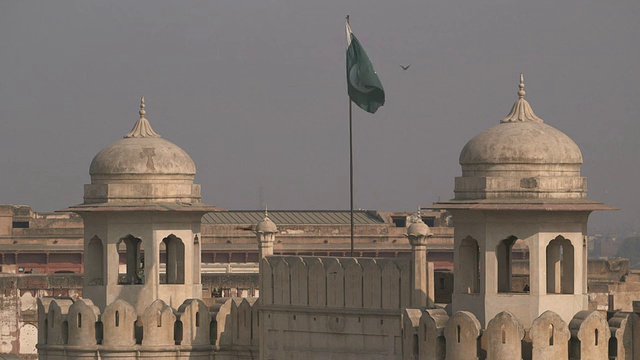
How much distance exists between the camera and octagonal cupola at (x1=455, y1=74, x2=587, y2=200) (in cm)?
3616

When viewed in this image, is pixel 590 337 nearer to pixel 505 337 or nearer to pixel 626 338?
pixel 626 338

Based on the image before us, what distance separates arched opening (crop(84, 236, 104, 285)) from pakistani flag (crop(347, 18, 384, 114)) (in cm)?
603

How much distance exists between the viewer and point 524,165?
3619cm

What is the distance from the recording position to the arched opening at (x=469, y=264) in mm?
36875

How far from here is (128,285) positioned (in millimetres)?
44531

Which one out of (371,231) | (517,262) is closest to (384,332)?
(517,262)

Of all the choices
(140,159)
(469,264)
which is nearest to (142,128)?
(140,159)

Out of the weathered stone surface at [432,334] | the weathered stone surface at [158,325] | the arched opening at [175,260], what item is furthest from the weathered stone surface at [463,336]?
the arched opening at [175,260]

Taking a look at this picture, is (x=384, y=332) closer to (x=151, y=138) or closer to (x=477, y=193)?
(x=477, y=193)

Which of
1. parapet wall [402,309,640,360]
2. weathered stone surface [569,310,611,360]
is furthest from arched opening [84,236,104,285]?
weathered stone surface [569,310,611,360]

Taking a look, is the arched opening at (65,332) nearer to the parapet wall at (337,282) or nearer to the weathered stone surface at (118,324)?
the weathered stone surface at (118,324)

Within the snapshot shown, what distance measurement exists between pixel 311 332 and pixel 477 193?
6356mm

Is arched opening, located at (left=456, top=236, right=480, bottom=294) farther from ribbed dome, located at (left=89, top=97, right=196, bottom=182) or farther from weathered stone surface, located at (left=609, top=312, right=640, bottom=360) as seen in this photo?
ribbed dome, located at (left=89, top=97, right=196, bottom=182)

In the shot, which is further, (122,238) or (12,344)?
(12,344)
